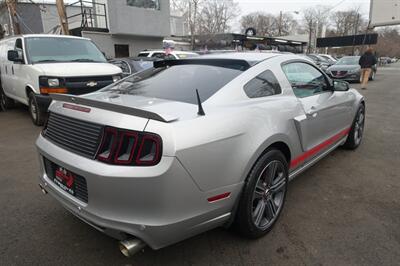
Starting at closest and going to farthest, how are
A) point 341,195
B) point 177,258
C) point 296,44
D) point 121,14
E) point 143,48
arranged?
point 177,258, point 341,195, point 121,14, point 143,48, point 296,44

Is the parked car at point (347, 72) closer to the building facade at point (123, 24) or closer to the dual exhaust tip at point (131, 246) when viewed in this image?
the building facade at point (123, 24)

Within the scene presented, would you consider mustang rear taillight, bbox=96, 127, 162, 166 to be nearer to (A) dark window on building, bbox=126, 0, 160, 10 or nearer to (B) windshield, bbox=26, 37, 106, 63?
(B) windshield, bbox=26, 37, 106, 63

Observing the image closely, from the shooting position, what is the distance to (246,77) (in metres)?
2.70

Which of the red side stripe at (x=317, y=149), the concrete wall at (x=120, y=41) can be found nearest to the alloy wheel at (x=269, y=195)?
the red side stripe at (x=317, y=149)

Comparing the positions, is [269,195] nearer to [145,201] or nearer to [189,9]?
[145,201]

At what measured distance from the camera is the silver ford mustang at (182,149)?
1922 mm

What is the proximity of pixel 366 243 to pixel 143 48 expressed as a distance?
1903 centimetres

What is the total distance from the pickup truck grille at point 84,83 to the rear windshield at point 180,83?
3235 mm

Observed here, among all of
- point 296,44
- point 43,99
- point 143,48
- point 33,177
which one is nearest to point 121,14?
point 143,48

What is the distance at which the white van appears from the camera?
Result: 6.05 metres

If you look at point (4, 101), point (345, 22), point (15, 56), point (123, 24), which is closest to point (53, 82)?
point (15, 56)

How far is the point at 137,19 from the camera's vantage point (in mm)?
18234

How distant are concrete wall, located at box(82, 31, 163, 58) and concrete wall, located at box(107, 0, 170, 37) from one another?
570 millimetres

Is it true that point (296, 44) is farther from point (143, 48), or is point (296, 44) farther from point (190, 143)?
point (190, 143)
